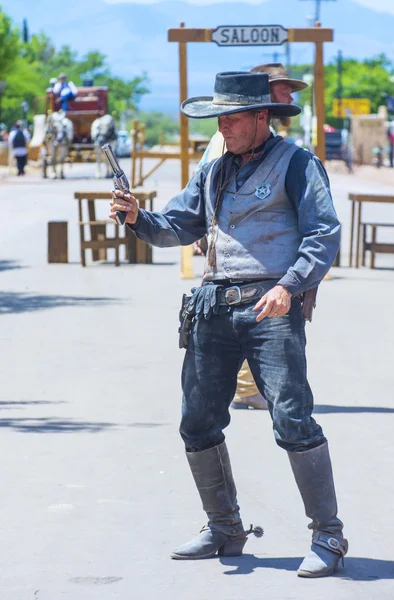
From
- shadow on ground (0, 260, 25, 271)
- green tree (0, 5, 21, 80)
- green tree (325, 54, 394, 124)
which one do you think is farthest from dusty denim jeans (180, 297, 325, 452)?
green tree (325, 54, 394, 124)

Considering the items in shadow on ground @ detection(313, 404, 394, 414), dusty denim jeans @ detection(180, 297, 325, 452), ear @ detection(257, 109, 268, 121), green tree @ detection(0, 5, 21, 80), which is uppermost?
ear @ detection(257, 109, 268, 121)

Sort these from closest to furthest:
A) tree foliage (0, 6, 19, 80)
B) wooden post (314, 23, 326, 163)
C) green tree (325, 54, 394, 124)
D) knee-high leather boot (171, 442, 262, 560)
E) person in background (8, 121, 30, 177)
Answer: knee-high leather boot (171, 442, 262, 560) → wooden post (314, 23, 326, 163) → person in background (8, 121, 30, 177) → tree foliage (0, 6, 19, 80) → green tree (325, 54, 394, 124)

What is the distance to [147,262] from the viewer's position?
1845cm

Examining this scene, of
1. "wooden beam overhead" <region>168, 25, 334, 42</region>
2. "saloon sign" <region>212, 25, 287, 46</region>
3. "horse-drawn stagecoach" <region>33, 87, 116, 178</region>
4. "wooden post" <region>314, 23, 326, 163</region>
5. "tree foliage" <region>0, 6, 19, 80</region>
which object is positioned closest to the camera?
"saloon sign" <region>212, 25, 287, 46</region>

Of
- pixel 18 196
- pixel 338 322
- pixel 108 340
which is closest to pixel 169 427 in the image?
pixel 108 340

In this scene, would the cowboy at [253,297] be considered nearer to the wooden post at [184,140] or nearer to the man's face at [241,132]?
the man's face at [241,132]

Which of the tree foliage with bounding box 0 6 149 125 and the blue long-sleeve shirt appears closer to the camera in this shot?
the blue long-sleeve shirt

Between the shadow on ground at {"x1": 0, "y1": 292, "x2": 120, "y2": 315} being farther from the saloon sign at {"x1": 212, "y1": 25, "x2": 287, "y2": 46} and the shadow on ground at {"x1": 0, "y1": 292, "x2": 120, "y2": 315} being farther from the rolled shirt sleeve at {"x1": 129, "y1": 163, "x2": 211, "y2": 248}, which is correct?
the rolled shirt sleeve at {"x1": 129, "y1": 163, "x2": 211, "y2": 248}

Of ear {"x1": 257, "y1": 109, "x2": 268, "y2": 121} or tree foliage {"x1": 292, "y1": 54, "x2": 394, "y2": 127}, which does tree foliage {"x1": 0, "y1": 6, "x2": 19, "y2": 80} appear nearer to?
tree foliage {"x1": 292, "y1": 54, "x2": 394, "y2": 127}

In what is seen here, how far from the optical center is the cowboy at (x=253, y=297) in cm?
520

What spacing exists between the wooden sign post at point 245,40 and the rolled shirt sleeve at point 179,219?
9.28 meters

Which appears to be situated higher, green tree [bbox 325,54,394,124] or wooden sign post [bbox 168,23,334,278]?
wooden sign post [bbox 168,23,334,278]

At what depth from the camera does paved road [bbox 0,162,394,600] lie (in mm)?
5246

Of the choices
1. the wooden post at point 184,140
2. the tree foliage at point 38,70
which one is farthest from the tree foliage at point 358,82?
the wooden post at point 184,140
